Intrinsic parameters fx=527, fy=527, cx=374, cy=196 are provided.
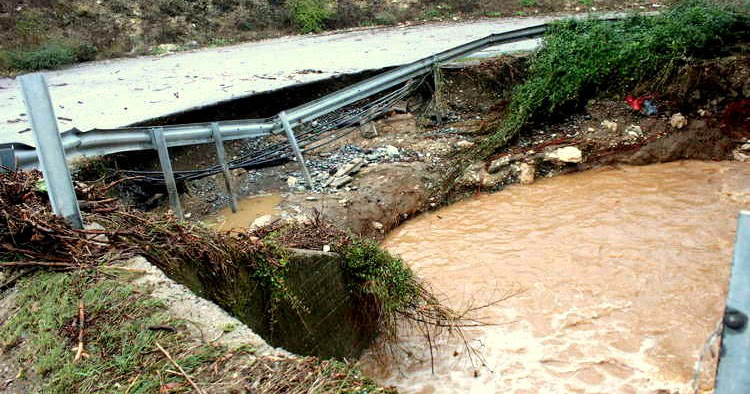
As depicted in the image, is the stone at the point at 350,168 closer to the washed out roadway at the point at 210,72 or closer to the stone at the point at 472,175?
the stone at the point at 472,175

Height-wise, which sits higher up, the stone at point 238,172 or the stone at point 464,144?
the stone at point 238,172

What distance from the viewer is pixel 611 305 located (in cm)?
496

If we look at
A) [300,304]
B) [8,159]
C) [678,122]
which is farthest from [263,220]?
[678,122]

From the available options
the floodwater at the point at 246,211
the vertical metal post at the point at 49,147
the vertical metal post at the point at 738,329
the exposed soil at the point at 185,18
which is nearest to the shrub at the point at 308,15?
the exposed soil at the point at 185,18

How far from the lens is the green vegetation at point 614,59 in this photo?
783 cm

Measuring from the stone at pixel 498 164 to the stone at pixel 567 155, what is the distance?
2.06 feet

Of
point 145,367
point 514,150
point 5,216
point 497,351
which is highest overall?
point 5,216

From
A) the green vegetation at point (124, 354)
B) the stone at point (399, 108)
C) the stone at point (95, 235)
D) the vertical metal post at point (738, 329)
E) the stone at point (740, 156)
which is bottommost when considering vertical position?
the stone at point (740, 156)

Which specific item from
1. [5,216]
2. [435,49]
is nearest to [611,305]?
[5,216]

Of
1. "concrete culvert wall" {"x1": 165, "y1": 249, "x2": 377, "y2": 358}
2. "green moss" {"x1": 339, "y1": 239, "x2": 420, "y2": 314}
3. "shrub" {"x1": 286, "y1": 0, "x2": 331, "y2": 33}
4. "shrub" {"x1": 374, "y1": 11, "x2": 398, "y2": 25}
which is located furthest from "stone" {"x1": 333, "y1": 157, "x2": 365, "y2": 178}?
"shrub" {"x1": 374, "y1": 11, "x2": 398, "y2": 25}

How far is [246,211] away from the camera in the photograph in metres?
6.11

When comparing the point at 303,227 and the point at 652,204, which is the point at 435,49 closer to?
the point at 652,204

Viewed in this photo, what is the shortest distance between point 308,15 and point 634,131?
857 cm

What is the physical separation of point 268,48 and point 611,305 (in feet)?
28.5
